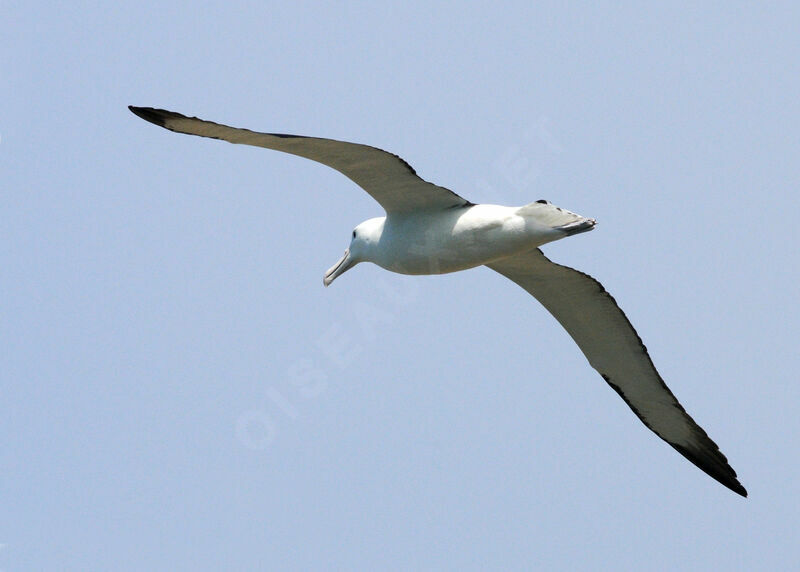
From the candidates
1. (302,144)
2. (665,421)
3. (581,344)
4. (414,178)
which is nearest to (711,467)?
(665,421)

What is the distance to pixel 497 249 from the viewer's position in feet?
48.4

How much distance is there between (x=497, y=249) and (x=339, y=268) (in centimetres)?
251

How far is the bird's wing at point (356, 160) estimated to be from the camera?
527 inches

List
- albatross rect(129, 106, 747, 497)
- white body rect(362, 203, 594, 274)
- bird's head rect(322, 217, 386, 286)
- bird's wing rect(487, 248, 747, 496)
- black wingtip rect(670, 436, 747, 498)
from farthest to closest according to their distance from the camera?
1. black wingtip rect(670, 436, 747, 498)
2. bird's wing rect(487, 248, 747, 496)
3. bird's head rect(322, 217, 386, 286)
4. white body rect(362, 203, 594, 274)
5. albatross rect(129, 106, 747, 497)

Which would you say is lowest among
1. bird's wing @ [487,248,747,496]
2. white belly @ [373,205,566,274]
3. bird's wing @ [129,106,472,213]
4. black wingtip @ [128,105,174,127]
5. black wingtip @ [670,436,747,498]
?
black wingtip @ [670,436,747,498]

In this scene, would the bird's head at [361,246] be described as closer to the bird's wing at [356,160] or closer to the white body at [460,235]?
the white body at [460,235]

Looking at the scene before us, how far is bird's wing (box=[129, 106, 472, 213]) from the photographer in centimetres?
1338

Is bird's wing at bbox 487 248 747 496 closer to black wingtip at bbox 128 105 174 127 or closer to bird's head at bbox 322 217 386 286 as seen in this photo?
bird's head at bbox 322 217 386 286

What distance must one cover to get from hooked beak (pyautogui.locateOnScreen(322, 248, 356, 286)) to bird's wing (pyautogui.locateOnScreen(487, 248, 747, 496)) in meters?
1.63

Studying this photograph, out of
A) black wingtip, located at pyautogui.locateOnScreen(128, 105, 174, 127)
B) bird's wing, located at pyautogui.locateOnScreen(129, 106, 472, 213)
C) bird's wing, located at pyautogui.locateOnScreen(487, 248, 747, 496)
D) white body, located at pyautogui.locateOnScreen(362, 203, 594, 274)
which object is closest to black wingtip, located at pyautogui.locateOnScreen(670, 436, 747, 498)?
bird's wing, located at pyautogui.locateOnScreen(487, 248, 747, 496)

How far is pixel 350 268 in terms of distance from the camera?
16547 mm

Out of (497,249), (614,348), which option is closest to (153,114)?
(497,249)

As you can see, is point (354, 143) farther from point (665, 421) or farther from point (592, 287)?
point (665, 421)

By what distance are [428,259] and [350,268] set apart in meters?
1.68
